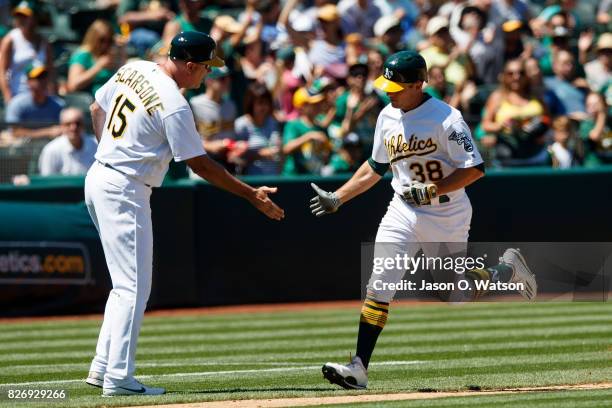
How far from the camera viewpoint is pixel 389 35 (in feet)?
55.8

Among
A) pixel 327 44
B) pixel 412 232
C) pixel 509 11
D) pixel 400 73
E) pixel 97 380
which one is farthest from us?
pixel 509 11

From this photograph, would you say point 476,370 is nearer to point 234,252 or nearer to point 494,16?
point 234,252

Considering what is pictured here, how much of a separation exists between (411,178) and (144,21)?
31.9 feet

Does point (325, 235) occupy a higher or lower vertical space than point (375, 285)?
lower

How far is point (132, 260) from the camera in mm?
7355

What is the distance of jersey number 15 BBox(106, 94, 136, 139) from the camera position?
24.2 ft

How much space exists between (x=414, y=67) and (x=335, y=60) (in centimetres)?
907

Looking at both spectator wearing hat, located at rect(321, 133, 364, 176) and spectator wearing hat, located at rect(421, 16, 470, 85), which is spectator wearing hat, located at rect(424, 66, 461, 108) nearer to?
spectator wearing hat, located at rect(421, 16, 470, 85)

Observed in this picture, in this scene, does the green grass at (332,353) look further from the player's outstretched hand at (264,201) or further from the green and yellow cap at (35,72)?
the green and yellow cap at (35,72)

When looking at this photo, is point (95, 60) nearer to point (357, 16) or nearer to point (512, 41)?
point (357, 16)

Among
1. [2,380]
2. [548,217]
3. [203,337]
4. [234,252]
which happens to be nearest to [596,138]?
[548,217]

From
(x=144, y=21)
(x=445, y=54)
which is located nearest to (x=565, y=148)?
(x=445, y=54)

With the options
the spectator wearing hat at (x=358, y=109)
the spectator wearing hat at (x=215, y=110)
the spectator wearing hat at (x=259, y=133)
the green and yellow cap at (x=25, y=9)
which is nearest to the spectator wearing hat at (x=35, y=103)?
→ the green and yellow cap at (x=25, y=9)

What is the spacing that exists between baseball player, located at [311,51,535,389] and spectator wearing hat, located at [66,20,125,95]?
23.8ft
